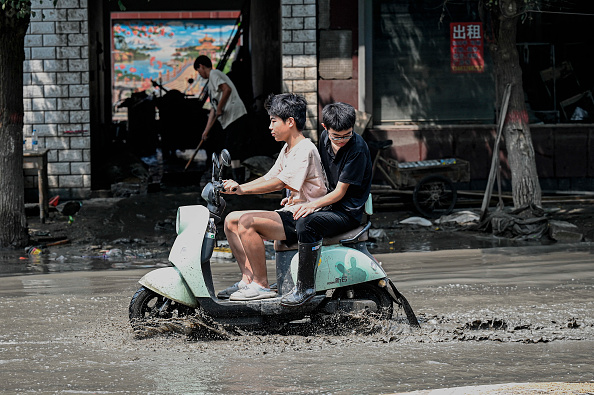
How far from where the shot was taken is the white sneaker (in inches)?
222

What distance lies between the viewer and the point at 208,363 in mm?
5117

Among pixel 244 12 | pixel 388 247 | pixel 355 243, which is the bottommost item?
pixel 388 247

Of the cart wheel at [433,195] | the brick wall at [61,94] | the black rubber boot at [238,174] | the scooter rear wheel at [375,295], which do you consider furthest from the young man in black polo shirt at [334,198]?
the brick wall at [61,94]

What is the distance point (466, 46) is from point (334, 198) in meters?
9.44

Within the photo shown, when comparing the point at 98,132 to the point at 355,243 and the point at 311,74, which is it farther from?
the point at 355,243

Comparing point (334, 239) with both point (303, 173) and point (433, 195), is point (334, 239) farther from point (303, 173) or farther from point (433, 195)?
point (433, 195)

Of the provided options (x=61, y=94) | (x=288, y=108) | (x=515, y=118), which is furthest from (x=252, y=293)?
(x=61, y=94)

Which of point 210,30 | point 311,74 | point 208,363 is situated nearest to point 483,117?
point 311,74

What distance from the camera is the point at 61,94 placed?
45.8 feet

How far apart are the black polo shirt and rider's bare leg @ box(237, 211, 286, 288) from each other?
429mm

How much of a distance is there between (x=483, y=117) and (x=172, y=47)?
24.1m

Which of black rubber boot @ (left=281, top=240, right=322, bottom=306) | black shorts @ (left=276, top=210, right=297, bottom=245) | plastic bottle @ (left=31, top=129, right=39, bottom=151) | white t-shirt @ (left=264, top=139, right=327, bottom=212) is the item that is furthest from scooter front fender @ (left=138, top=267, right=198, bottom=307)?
plastic bottle @ (left=31, top=129, right=39, bottom=151)

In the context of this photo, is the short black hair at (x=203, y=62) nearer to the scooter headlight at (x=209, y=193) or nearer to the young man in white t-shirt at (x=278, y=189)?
the young man in white t-shirt at (x=278, y=189)

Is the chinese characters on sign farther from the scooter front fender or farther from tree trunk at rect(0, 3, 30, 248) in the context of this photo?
the scooter front fender
